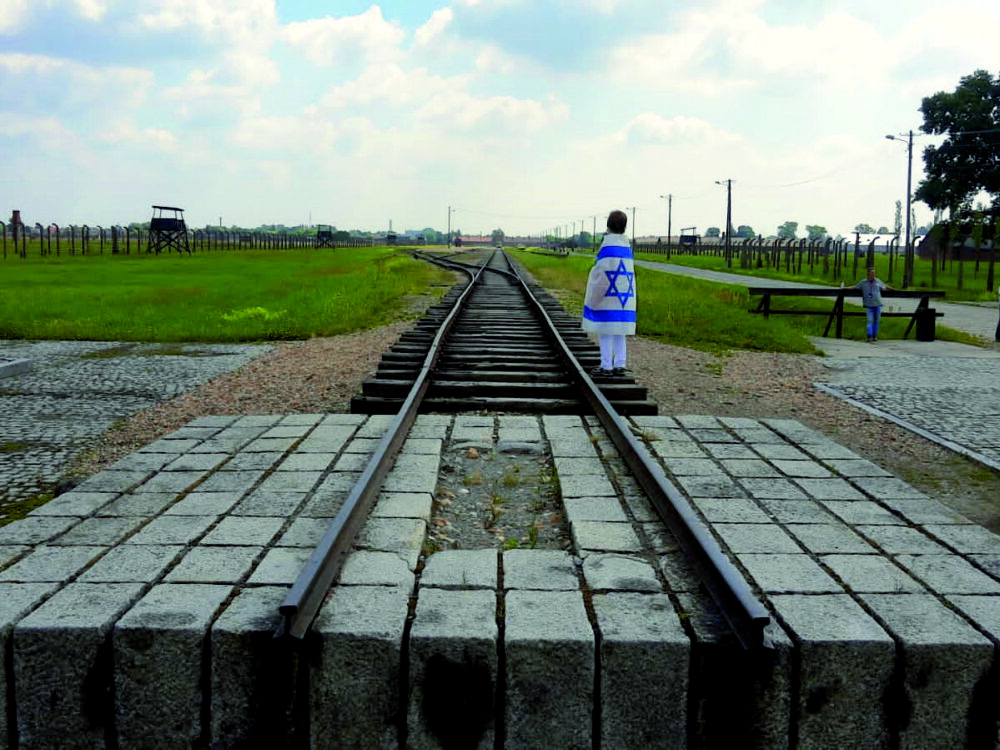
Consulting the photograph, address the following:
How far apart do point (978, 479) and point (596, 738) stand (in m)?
3.89

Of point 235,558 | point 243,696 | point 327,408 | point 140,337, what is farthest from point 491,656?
point 140,337

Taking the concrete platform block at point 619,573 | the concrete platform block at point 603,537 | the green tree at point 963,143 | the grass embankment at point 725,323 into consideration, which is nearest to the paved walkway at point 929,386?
the grass embankment at point 725,323

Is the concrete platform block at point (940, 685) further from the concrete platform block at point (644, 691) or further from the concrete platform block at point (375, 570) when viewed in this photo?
the concrete platform block at point (375, 570)

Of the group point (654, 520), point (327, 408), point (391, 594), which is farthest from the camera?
point (327, 408)

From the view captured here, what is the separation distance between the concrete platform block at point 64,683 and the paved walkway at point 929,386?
5.31 meters

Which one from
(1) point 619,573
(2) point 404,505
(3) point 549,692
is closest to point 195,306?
(2) point 404,505

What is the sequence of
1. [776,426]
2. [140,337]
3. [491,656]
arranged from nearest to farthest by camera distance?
[491,656], [776,426], [140,337]

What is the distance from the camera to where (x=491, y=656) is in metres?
2.56

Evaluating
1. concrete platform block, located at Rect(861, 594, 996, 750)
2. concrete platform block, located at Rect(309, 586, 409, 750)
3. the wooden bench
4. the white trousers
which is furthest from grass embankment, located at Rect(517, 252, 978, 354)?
concrete platform block, located at Rect(309, 586, 409, 750)

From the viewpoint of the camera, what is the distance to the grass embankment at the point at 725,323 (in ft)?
41.7

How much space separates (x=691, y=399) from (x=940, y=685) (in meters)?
5.32

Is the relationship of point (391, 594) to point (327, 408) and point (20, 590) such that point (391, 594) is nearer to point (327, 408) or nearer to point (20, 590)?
point (20, 590)

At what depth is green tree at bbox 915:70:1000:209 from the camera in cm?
4462

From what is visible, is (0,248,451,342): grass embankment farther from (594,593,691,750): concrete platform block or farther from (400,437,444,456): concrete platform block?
(594,593,691,750): concrete platform block
